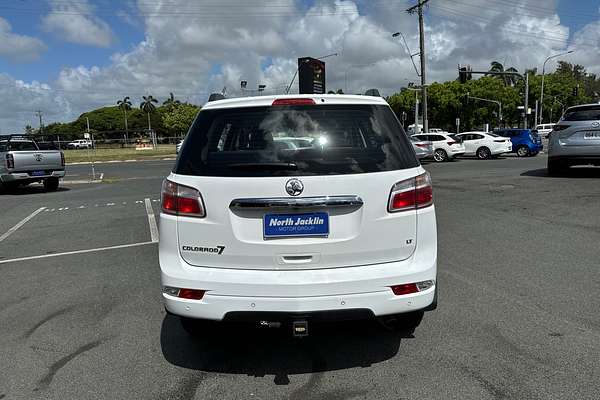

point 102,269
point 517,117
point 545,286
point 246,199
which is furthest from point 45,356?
point 517,117

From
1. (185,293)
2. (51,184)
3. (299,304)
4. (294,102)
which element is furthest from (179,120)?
(299,304)

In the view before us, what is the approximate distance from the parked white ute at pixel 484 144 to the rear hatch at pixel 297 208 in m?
24.2

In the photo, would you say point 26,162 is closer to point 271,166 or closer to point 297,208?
point 271,166

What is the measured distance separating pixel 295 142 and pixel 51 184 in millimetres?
16002

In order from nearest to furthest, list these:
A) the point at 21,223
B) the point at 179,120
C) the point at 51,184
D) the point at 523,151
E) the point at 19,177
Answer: the point at 21,223, the point at 19,177, the point at 51,184, the point at 523,151, the point at 179,120

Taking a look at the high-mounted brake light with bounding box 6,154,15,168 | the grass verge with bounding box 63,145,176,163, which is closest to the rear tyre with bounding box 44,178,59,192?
the high-mounted brake light with bounding box 6,154,15,168

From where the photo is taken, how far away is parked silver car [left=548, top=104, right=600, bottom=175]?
39.9 feet

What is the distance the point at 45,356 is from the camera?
12.2ft

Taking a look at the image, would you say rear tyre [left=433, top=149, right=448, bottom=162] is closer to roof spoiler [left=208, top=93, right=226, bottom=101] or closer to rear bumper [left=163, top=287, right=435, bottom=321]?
roof spoiler [left=208, top=93, right=226, bottom=101]

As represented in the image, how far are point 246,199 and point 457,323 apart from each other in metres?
2.16

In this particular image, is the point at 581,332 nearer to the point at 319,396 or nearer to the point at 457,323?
the point at 457,323

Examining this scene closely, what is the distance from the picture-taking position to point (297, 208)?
3002 mm

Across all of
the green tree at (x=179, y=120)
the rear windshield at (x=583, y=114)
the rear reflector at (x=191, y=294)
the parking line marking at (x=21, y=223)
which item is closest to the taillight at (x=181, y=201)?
the rear reflector at (x=191, y=294)

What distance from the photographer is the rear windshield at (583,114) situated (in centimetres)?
1215
